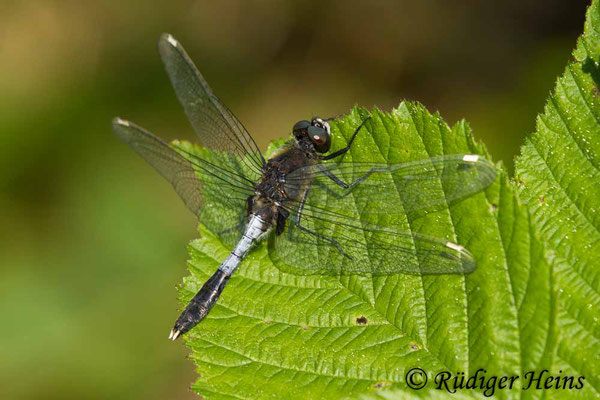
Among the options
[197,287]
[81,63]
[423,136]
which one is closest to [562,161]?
[423,136]

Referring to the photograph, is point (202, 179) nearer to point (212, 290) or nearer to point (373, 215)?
point (212, 290)

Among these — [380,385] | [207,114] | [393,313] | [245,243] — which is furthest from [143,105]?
[380,385]

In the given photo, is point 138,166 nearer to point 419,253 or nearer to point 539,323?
point 419,253

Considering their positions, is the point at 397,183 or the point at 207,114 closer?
the point at 397,183

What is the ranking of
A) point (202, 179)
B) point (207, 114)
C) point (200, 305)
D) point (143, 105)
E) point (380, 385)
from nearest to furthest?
point (380, 385)
point (200, 305)
point (202, 179)
point (207, 114)
point (143, 105)

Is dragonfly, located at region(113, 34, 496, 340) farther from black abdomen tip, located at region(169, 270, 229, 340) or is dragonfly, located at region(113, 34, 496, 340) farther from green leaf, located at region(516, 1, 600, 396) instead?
green leaf, located at region(516, 1, 600, 396)

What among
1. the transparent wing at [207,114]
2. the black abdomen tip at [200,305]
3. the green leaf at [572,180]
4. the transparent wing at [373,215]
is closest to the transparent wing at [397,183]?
the transparent wing at [373,215]

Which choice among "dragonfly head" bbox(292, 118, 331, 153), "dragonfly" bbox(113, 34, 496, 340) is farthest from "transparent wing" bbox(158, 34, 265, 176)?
"dragonfly head" bbox(292, 118, 331, 153)

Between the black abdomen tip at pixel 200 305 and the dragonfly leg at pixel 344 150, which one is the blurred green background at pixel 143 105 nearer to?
the dragonfly leg at pixel 344 150
